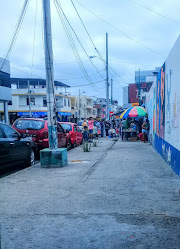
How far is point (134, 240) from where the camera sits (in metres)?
3.20

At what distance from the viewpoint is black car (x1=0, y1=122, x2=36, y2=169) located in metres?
7.02

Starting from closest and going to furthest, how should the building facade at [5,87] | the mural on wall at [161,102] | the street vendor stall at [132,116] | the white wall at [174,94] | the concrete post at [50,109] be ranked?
the white wall at [174,94]
the concrete post at [50,109]
the mural on wall at [161,102]
the street vendor stall at [132,116]
the building facade at [5,87]

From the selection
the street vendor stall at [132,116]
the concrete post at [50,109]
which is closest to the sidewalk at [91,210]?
the concrete post at [50,109]

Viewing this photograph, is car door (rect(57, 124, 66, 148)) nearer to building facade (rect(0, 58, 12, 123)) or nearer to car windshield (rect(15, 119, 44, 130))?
car windshield (rect(15, 119, 44, 130))

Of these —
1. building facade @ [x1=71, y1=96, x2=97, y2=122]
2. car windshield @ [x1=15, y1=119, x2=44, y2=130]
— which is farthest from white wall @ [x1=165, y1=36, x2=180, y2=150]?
building facade @ [x1=71, y1=96, x2=97, y2=122]

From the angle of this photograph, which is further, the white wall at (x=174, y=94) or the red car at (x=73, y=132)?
the red car at (x=73, y=132)

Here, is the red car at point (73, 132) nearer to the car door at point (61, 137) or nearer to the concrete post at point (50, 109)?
the car door at point (61, 137)

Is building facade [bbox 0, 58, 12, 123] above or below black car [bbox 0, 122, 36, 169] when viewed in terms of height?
above

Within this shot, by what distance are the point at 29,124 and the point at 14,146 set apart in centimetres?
287

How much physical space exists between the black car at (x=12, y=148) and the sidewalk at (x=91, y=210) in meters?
0.60

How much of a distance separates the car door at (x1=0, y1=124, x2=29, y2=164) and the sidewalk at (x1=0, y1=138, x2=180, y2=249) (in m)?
0.71

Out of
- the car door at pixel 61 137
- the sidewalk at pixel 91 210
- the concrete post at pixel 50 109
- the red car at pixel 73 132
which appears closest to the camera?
the sidewalk at pixel 91 210

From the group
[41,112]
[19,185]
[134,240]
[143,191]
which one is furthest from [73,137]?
[41,112]

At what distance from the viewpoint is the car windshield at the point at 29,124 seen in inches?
405
